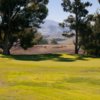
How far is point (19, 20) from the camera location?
6800 cm

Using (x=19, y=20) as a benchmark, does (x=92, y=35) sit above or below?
below

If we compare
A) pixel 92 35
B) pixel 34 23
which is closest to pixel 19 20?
pixel 34 23

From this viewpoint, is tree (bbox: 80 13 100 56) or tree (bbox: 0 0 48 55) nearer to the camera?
tree (bbox: 0 0 48 55)

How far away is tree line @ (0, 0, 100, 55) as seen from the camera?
68.0m

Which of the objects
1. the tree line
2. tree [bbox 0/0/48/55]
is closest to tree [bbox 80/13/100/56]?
the tree line

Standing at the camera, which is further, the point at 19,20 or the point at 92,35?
the point at 92,35

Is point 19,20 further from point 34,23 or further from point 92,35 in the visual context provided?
point 92,35

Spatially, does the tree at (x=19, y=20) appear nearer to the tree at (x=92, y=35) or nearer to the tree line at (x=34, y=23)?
the tree line at (x=34, y=23)

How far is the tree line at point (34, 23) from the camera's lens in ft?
223

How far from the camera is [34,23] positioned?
70.7 meters

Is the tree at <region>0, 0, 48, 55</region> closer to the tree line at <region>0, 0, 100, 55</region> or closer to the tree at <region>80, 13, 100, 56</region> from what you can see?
the tree line at <region>0, 0, 100, 55</region>

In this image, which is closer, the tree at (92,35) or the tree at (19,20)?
the tree at (19,20)

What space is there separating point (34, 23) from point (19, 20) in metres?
3.74

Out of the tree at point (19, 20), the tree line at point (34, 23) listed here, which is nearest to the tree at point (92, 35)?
the tree line at point (34, 23)
